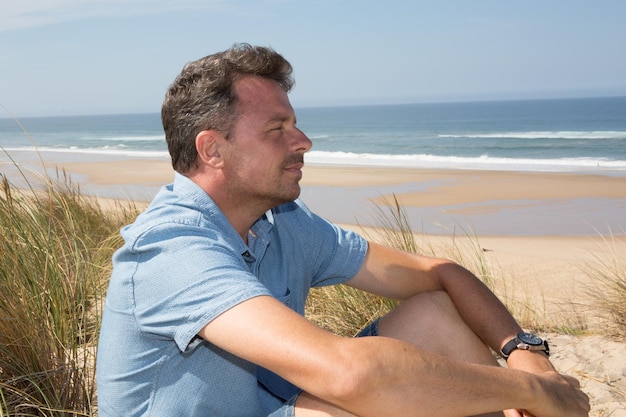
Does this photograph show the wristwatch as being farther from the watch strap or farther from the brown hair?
the brown hair

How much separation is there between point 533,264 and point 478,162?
14774 millimetres

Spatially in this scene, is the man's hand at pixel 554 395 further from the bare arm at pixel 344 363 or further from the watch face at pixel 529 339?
the bare arm at pixel 344 363

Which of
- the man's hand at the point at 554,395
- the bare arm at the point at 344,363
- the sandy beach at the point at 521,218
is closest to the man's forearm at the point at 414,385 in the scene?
the bare arm at the point at 344,363

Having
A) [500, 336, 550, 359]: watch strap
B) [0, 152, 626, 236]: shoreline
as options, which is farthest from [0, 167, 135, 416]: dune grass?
[0, 152, 626, 236]: shoreline

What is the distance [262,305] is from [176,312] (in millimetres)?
210

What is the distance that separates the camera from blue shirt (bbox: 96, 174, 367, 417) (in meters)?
1.54

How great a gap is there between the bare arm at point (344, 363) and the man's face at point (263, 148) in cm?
55

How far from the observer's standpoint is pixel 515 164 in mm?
20406

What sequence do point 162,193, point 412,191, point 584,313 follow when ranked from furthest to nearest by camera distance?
point 412,191 → point 584,313 → point 162,193

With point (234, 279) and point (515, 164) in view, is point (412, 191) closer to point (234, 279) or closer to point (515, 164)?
point (515, 164)

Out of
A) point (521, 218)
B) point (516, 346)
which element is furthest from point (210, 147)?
point (521, 218)

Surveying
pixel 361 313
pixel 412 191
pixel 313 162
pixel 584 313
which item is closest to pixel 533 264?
pixel 584 313

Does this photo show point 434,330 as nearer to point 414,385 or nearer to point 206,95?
point 414,385

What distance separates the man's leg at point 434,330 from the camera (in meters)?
2.16
